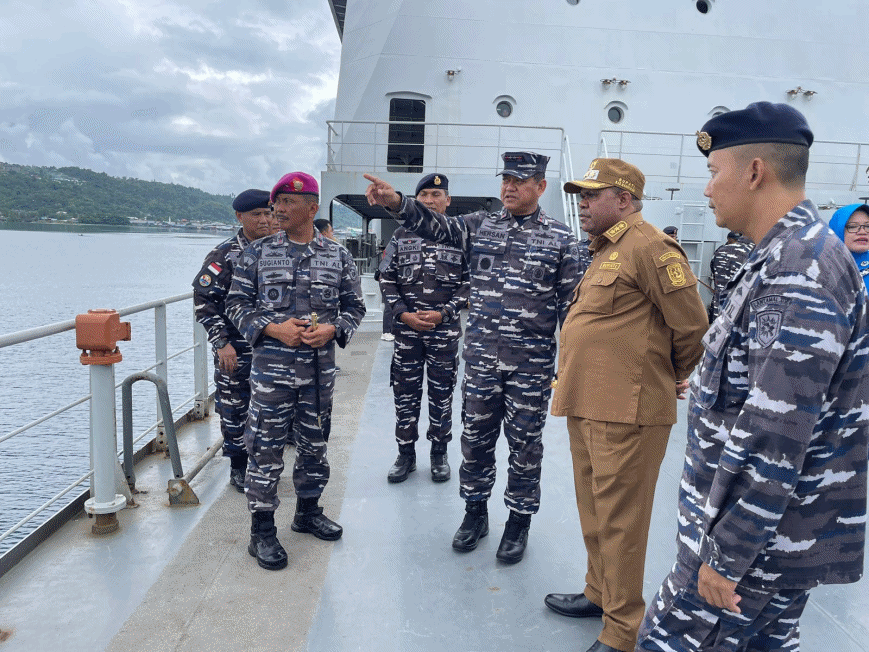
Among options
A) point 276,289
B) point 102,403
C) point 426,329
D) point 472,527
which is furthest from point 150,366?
point 472,527

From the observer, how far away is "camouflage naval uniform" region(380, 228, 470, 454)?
3418 mm

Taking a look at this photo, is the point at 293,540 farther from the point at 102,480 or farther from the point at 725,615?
the point at 725,615

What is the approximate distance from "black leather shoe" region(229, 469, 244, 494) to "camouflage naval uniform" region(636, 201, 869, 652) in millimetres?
2381

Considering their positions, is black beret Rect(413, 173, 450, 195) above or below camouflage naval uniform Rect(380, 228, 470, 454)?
above

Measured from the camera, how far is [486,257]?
2555 millimetres

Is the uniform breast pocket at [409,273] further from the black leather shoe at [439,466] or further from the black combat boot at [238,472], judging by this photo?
the black combat boot at [238,472]

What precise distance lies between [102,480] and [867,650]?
117 inches

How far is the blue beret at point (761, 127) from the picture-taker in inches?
45.1

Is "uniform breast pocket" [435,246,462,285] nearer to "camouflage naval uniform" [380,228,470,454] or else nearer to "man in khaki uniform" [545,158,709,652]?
"camouflage naval uniform" [380,228,470,454]

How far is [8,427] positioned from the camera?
204 inches

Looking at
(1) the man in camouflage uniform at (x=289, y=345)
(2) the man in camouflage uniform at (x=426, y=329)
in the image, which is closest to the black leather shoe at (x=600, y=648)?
(1) the man in camouflage uniform at (x=289, y=345)

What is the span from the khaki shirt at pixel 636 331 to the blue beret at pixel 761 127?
25.5 inches

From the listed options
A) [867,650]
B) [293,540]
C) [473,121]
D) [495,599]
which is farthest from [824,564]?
[473,121]

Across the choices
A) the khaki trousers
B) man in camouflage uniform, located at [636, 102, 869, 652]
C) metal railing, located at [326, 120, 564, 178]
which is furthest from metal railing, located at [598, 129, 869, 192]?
man in camouflage uniform, located at [636, 102, 869, 652]
